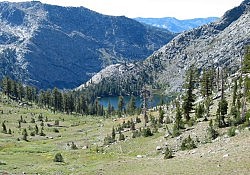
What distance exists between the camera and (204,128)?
2618 inches

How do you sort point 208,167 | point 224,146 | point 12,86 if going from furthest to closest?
point 12,86 → point 224,146 → point 208,167

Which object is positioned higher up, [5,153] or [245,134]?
[245,134]

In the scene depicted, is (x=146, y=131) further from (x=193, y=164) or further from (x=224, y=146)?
(x=193, y=164)

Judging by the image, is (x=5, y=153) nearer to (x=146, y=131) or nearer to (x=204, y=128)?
(x=146, y=131)

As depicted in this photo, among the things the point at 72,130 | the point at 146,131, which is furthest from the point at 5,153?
the point at 72,130

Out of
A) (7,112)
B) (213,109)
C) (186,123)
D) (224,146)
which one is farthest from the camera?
(7,112)

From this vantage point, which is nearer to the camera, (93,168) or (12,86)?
(93,168)

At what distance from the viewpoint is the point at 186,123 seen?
76750 millimetres

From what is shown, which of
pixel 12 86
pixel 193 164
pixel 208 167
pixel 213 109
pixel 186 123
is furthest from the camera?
pixel 12 86

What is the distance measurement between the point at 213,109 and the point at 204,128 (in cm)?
2428

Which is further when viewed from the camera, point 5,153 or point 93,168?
point 5,153

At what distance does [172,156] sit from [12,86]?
153 m

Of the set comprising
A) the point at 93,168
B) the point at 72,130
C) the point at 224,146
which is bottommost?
the point at 72,130

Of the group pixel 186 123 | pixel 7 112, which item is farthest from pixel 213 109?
pixel 7 112
